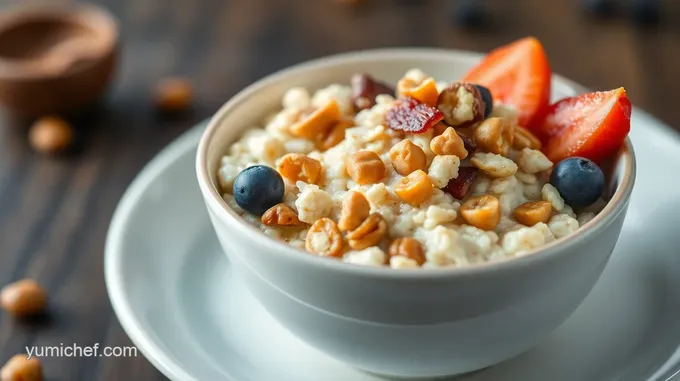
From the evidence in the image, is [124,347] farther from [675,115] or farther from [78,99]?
[675,115]

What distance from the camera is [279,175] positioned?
1.38 metres

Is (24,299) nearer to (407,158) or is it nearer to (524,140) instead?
(407,158)

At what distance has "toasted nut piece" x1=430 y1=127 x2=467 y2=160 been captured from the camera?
4.36ft

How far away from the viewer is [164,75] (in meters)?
2.65

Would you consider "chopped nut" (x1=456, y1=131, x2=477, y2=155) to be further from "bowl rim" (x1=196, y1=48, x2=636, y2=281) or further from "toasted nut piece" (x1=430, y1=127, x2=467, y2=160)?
"bowl rim" (x1=196, y1=48, x2=636, y2=281)

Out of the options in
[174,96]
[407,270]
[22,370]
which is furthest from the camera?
[174,96]

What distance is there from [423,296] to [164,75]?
1737 mm

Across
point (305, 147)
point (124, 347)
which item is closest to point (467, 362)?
point (305, 147)

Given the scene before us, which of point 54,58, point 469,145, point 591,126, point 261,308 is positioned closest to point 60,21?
point 54,58

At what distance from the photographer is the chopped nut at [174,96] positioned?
7.98 ft

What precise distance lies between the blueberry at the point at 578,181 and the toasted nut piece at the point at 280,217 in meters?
0.44

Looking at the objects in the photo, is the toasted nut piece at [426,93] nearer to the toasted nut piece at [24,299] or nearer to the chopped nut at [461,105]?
the chopped nut at [461,105]

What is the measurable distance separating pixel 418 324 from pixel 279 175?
37cm

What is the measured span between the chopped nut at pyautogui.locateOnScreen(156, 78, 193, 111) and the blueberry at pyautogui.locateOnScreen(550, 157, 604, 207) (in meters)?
1.39
